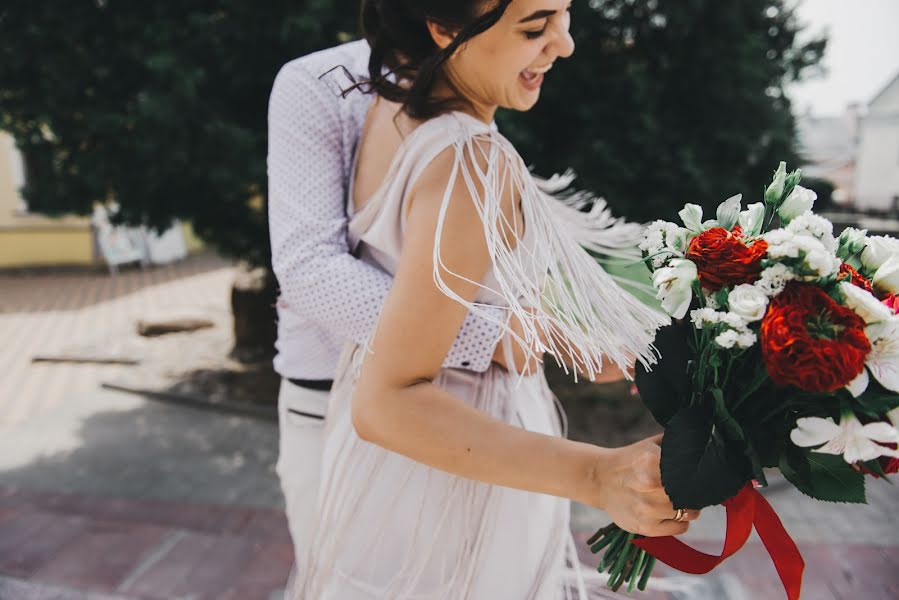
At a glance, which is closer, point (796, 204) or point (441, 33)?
point (796, 204)

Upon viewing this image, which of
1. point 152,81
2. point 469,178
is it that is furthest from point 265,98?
point 469,178

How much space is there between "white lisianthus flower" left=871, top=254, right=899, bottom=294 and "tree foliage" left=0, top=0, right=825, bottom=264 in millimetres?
2970

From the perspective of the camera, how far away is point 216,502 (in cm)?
381

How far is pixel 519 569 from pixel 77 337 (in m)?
7.64

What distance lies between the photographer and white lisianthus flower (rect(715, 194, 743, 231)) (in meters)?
1.09

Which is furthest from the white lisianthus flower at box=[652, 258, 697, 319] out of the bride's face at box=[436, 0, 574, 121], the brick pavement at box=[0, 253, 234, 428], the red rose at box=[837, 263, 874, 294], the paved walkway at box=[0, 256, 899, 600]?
the brick pavement at box=[0, 253, 234, 428]

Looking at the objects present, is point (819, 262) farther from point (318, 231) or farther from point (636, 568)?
point (318, 231)

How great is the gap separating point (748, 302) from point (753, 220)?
219 millimetres

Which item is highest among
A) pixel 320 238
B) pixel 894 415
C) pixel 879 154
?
pixel 320 238

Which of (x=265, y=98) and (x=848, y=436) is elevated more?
(x=265, y=98)

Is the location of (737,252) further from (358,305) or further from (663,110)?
(663,110)

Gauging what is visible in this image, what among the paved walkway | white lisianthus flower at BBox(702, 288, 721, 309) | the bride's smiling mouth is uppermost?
the bride's smiling mouth

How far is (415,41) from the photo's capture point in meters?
1.27

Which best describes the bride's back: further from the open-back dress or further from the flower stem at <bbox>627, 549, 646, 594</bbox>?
the flower stem at <bbox>627, 549, 646, 594</bbox>
